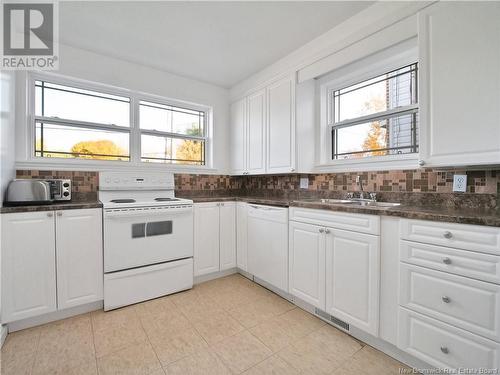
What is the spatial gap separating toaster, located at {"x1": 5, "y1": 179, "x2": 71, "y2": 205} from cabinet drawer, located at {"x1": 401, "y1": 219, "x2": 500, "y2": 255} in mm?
2717

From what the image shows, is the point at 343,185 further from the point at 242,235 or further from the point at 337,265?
the point at 242,235

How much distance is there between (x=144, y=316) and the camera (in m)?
1.97

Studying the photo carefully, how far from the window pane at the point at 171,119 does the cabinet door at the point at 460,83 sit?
2658mm

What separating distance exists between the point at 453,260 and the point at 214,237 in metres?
2.14

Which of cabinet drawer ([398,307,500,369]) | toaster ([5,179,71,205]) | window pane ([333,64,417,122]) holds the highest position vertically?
window pane ([333,64,417,122])

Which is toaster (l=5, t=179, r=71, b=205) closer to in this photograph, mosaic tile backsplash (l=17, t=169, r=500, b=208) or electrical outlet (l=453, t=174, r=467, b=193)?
mosaic tile backsplash (l=17, t=169, r=500, b=208)

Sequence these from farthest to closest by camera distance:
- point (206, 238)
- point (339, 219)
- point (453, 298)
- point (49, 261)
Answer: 1. point (206, 238)
2. point (49, 261)
3. point (339, 219)
4. point (453, 298)

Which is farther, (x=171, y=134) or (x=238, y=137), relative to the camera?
(x=238, y=137)

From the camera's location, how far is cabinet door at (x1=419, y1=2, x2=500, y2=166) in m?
1.26

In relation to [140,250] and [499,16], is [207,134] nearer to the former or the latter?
[140,250]

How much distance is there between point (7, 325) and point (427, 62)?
3.51 m

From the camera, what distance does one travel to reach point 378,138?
220cm

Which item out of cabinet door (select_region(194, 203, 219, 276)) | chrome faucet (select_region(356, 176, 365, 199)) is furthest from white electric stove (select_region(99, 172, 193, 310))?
chrome faucet (select_region(356, 176, 365, 199))
